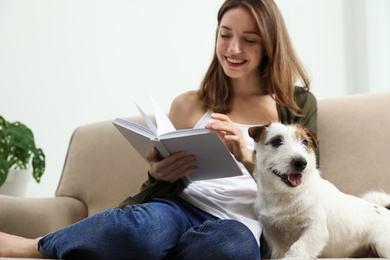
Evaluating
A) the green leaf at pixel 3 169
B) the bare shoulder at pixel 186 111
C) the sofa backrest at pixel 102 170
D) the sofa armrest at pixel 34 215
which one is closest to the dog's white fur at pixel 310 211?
the bare shoulder at pixel 186 111

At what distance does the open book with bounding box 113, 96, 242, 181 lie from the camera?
1287 mm

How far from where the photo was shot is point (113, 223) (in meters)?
1.24

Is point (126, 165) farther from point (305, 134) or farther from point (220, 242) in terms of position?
point (305, 134)

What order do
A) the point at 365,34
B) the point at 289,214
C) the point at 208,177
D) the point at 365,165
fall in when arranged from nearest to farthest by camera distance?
1. the point at 289,214
2. the point at 208,177
3. the point at 365,165
4. the point at 365,34

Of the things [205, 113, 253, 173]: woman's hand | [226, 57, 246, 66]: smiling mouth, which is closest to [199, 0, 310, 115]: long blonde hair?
[226, 57, 246, 66]: smiling mouth

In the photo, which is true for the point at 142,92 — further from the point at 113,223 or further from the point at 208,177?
the point at 113,223

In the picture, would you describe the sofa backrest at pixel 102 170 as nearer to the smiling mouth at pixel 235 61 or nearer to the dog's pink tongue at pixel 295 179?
the smiling mouth at pixel 235 61

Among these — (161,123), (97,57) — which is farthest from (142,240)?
(97,57)

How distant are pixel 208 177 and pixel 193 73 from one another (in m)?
1.77

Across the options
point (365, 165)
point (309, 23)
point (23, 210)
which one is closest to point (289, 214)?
point (365, 165)

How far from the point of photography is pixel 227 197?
61.6 inches

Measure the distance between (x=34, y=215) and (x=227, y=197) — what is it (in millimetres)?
828

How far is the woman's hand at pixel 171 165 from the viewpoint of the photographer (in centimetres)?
141

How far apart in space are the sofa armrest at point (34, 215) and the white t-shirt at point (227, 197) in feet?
2.12
